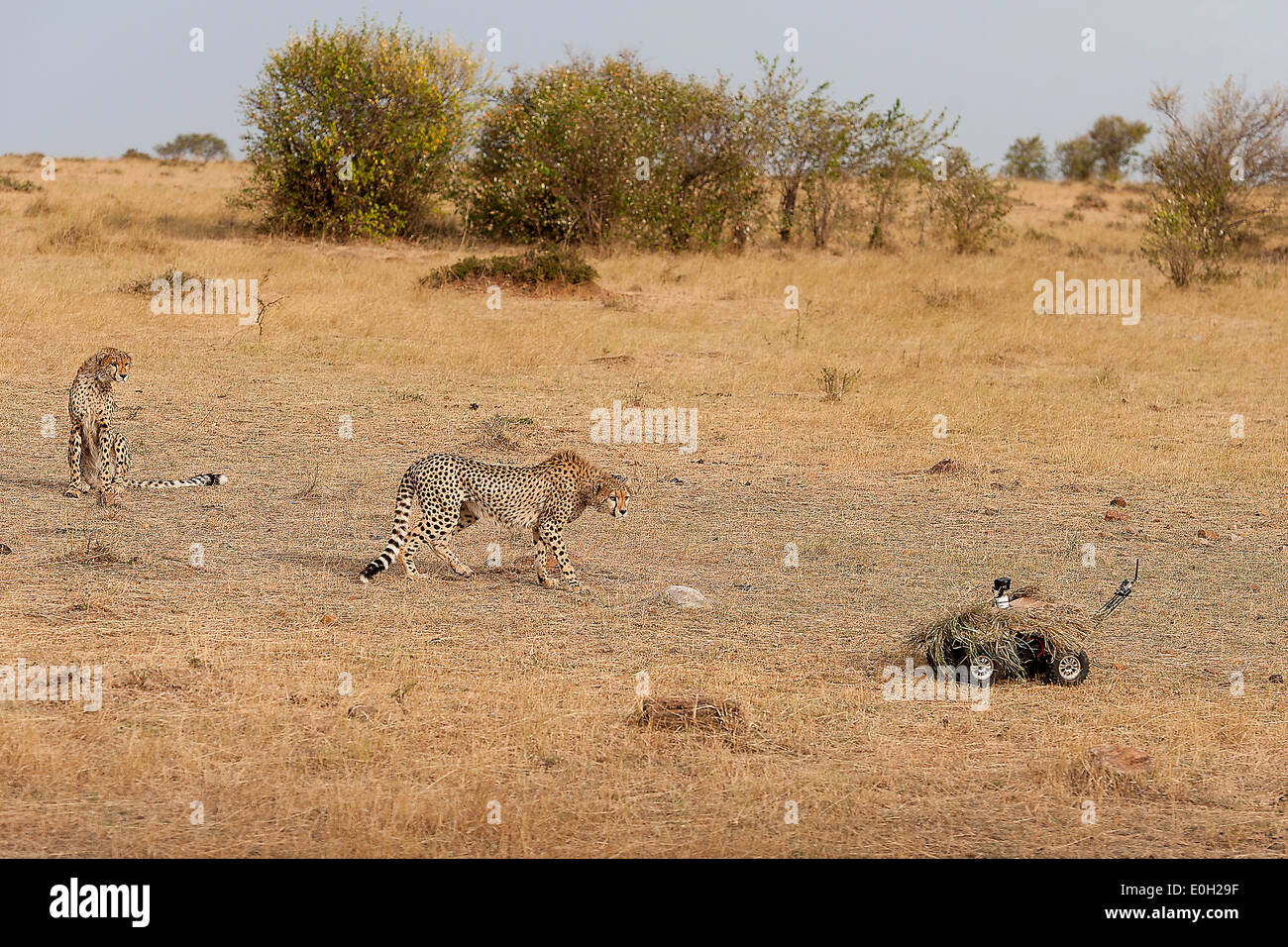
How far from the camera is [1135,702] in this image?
6992 millimetres

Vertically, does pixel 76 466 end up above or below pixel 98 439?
below

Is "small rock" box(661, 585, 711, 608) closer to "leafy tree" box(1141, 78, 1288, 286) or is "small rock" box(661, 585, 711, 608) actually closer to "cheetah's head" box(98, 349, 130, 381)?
"cheetah's head" box(98, 349, 130, 381)

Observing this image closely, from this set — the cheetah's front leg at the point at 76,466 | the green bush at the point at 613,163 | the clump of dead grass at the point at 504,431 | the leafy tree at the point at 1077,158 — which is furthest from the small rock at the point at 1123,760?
the leafy tree at the point at 1077,158

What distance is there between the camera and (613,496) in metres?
9.07

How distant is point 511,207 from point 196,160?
1078 inches

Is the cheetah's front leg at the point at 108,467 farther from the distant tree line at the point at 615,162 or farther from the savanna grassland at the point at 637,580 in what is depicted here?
the distant tree line at the point at 615,162

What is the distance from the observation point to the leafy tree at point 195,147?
190 ft

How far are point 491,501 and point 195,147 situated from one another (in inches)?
2180

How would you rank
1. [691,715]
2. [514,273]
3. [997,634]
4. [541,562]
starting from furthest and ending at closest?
[514,273], [541,562], [997,634], [691,715]

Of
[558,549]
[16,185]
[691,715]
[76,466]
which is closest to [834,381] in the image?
[558,549]

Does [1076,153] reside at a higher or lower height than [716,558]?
higher

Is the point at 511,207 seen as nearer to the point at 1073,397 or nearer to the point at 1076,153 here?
the point at 1073,397

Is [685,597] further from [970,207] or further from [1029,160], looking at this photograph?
[1029,160]
